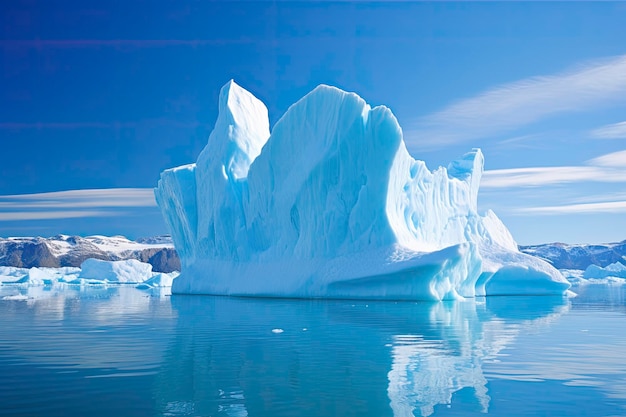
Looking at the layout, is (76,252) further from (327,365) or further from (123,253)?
(327,365)

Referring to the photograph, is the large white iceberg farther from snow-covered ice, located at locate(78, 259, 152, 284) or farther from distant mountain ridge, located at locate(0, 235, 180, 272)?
distant mountain ridge, located at locate(0, 235, 180, 272)

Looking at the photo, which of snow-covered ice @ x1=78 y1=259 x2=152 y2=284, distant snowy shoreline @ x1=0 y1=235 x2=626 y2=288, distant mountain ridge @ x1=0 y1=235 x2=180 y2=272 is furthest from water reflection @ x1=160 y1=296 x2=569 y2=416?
distant mountain ridge @ x1=0 y1=235 x2=180 y2=272

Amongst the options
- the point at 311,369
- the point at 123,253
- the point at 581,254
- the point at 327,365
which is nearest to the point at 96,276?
the point at 327,365

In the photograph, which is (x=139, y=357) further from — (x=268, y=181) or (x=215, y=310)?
(x=268, y=181)

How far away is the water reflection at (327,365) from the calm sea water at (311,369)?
0.02 metres

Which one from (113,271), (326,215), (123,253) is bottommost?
(113,271)

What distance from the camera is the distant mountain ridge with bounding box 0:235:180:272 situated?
356 ft

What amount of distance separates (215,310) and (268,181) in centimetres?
817

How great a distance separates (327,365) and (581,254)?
388ft

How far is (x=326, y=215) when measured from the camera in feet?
72.9

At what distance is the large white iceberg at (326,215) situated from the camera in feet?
69.4

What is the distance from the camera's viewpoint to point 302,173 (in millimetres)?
23047

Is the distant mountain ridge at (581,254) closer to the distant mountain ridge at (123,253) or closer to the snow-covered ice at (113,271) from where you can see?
the distant mountain ridge at (123,253)

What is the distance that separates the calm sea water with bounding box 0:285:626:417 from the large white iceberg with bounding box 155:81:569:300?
7.76 meters
